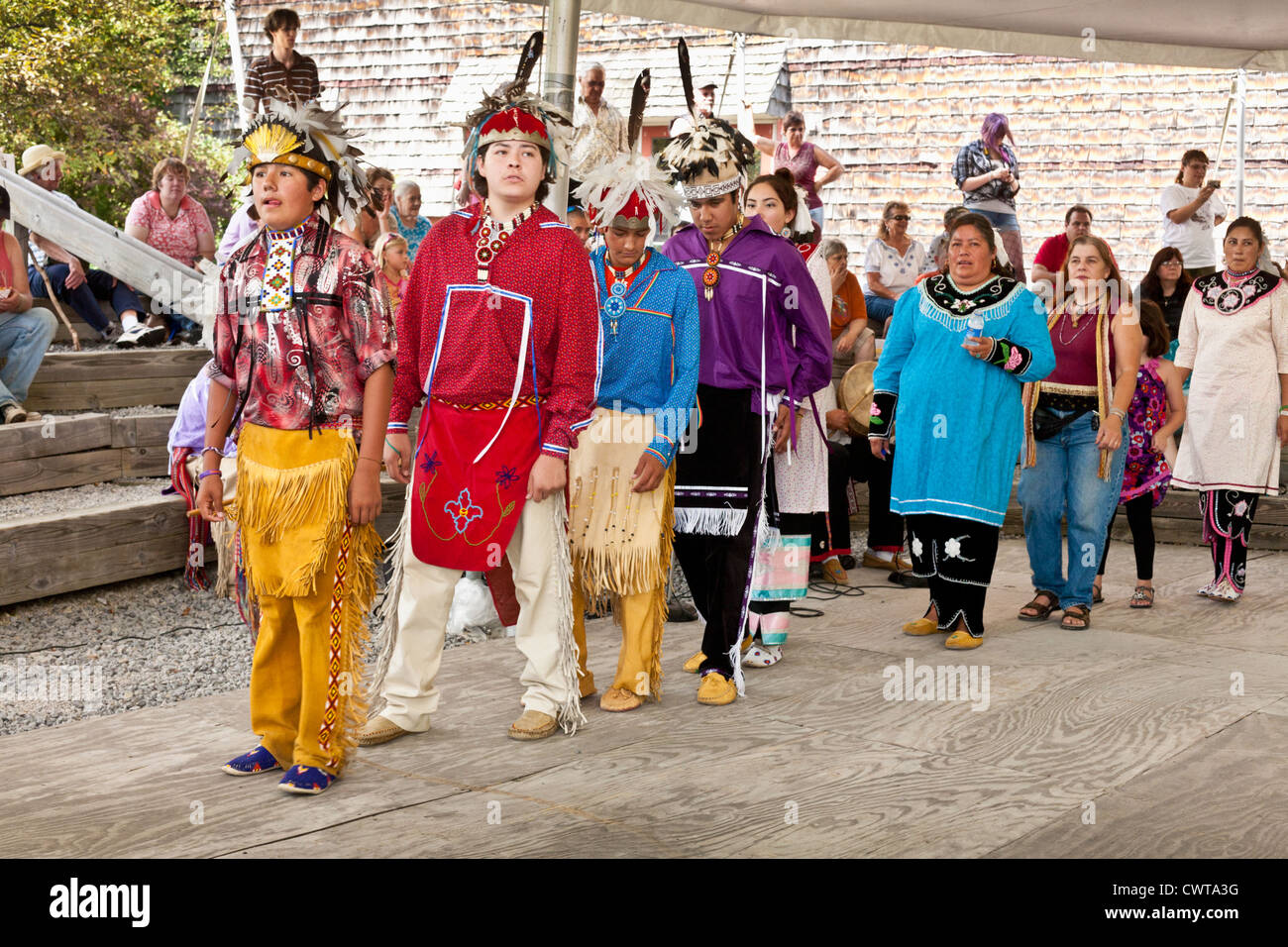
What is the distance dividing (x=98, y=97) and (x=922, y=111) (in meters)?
8.70

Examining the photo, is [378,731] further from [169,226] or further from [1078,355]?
[169,226]

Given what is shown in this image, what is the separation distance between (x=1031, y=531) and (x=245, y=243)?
4.10 metres

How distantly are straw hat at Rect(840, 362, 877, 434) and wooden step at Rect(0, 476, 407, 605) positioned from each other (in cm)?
362

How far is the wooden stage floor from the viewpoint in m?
3.46

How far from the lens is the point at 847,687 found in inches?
201

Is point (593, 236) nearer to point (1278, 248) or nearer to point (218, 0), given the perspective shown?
point (1278, 248)

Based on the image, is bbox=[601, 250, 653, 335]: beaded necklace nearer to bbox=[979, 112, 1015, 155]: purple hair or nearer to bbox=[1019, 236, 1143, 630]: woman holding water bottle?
bbox=[1019, 236, 1143, 630]: woman holding water bottle

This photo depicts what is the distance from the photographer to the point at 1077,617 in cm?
627

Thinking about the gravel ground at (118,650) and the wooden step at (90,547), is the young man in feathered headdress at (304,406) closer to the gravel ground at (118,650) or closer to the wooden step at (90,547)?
the gravel ground at (118,650)

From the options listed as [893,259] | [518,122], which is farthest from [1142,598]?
[518,122]

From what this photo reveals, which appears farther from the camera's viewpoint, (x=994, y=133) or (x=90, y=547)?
(x=994, y=133)

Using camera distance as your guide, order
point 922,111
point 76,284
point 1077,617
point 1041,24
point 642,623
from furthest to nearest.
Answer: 1. point 922,111
2. point 76,284
3. point 1041,24
4. point 1077,617
5. point 642,623
